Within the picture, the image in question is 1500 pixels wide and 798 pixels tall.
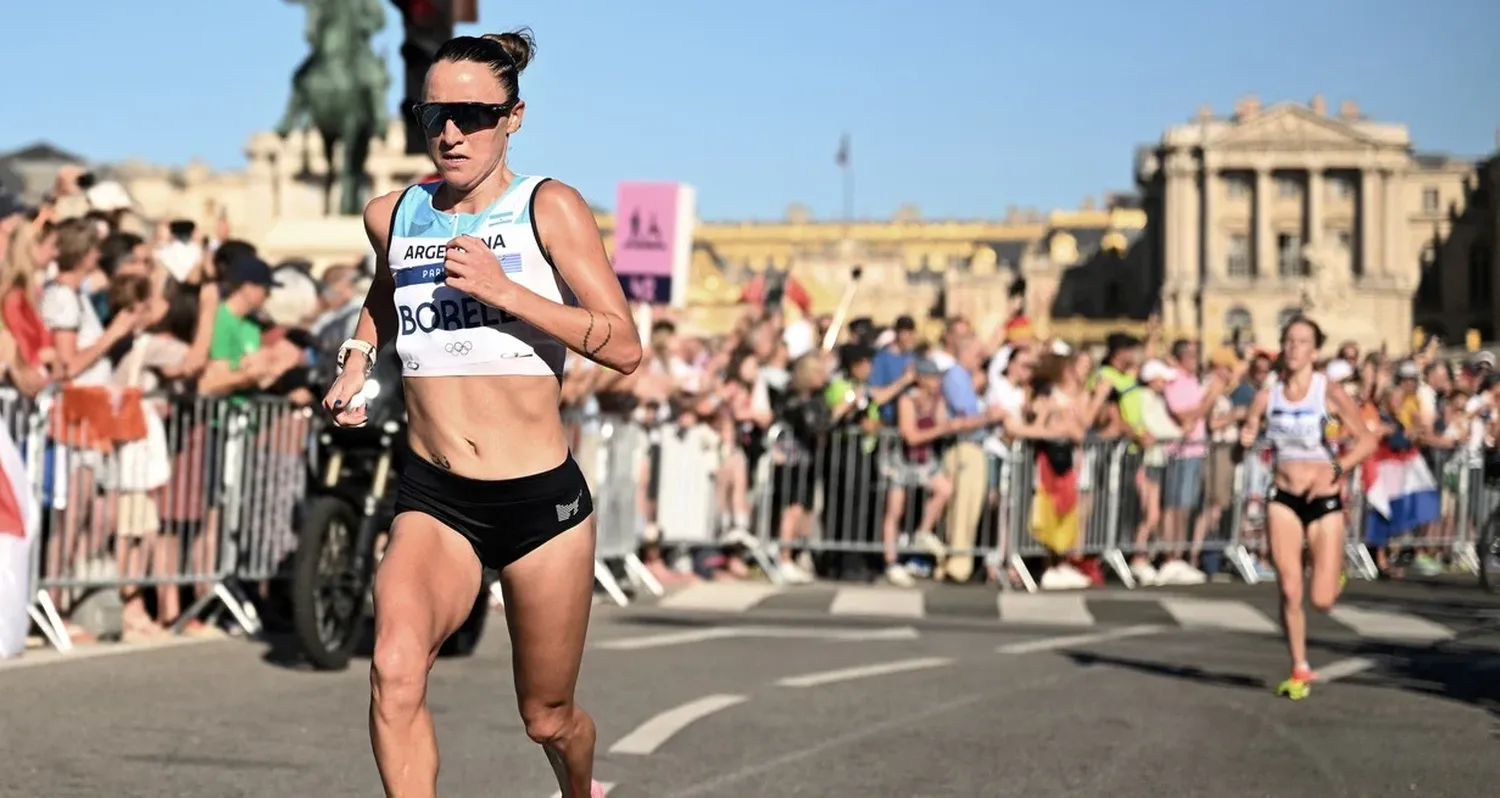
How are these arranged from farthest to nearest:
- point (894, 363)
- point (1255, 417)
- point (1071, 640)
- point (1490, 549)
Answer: point (1490, 549)
point (894, 363)
point (1071, 640)
point (1255, 417)

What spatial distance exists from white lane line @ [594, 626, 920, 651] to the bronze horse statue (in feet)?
77.9

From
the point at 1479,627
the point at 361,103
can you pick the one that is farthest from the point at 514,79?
the point at 361,103

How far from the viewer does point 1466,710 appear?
34.8 feet

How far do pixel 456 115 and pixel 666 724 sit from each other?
399 centimetres

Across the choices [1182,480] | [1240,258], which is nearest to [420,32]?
[1182,480]

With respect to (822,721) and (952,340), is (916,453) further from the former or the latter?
(822,721)

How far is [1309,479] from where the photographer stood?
37.8 feet

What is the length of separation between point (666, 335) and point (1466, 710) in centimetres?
936

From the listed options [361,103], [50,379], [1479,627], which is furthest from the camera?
[361,103]

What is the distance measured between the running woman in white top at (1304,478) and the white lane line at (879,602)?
14.1 feet

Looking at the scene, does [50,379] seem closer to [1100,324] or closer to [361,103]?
[361,103]

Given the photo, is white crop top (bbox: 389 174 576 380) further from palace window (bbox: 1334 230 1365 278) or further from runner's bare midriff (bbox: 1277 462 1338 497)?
palace window (bbox: 1334 230 1365 278)

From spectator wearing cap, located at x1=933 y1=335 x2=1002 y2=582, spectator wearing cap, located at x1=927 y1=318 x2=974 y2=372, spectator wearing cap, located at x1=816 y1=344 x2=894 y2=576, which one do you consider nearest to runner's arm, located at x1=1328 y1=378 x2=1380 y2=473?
spectator wearing cap, located at x1=933 y1=335 x2=1002 y2=582

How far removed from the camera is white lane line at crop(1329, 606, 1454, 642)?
1488cm
